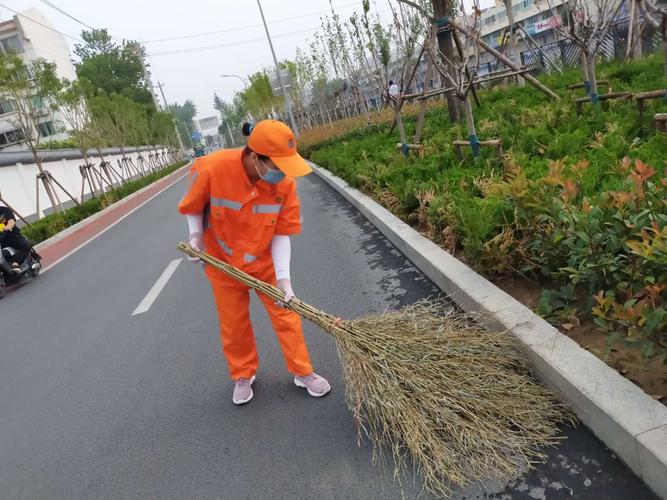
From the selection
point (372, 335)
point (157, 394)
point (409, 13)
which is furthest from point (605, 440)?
point (409, 13)

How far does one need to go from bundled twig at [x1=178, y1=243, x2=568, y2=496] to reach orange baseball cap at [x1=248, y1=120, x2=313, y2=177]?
60 centimetres

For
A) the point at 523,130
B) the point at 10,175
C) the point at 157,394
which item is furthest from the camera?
the point at 10,175

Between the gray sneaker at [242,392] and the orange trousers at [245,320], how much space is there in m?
0.11

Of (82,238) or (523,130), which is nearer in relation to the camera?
(523,130)

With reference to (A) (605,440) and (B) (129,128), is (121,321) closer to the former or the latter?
(A) (605,440)

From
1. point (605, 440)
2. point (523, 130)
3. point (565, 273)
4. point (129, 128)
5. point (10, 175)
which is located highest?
point (129, 128)

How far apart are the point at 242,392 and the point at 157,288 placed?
10.5ft

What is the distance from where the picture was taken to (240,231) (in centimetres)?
259

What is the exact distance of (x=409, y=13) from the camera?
1084cm

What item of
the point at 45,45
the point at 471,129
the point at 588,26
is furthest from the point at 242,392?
the point at 45,45

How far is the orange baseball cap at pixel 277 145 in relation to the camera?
7.53 feet

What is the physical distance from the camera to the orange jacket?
2.48 m

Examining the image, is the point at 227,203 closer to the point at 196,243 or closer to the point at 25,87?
the point at 196,243

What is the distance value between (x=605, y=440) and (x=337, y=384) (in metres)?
1.39
